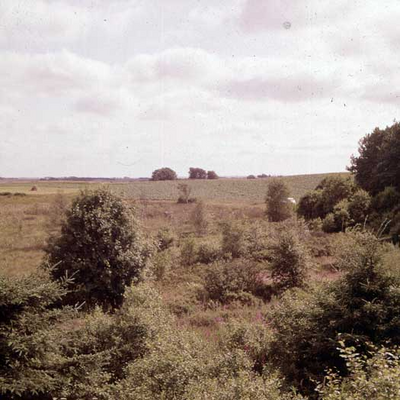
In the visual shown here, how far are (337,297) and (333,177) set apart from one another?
2973 cm

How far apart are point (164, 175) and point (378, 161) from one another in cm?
8092

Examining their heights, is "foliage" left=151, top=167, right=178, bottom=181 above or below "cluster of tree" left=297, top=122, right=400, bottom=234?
above

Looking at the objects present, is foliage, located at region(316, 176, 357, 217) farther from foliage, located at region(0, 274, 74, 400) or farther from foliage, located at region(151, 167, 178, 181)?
foliage, located at region(151, 167, 178, 181)

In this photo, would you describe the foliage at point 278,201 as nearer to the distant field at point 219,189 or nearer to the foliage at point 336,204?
the foliage at point 336,204

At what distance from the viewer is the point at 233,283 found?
16.7 m

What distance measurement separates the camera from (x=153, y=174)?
110625mm

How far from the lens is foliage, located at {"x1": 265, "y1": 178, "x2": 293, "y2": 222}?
3694cm

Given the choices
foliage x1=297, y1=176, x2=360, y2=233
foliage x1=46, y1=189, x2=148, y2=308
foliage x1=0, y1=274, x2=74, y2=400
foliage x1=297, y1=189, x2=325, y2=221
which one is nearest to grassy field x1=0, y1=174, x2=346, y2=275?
foliage x1=46, y1=189, x2=148, y2=308

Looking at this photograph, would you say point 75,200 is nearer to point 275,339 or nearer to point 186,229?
point 275,339

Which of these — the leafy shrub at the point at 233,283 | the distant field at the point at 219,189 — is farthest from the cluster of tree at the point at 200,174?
the leafy shrub at the point at 233,283

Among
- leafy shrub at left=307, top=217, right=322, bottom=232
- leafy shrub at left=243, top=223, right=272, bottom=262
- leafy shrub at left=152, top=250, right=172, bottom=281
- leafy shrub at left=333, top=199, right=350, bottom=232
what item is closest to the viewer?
leafy shrub at left=152, top=250, right=172, bottom=281

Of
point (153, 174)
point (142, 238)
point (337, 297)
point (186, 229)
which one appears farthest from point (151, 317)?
point (153, 174)

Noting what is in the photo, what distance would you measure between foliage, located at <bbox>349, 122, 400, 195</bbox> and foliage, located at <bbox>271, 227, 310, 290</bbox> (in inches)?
717

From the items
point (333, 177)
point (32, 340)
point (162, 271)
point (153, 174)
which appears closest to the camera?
point (32, 340)
